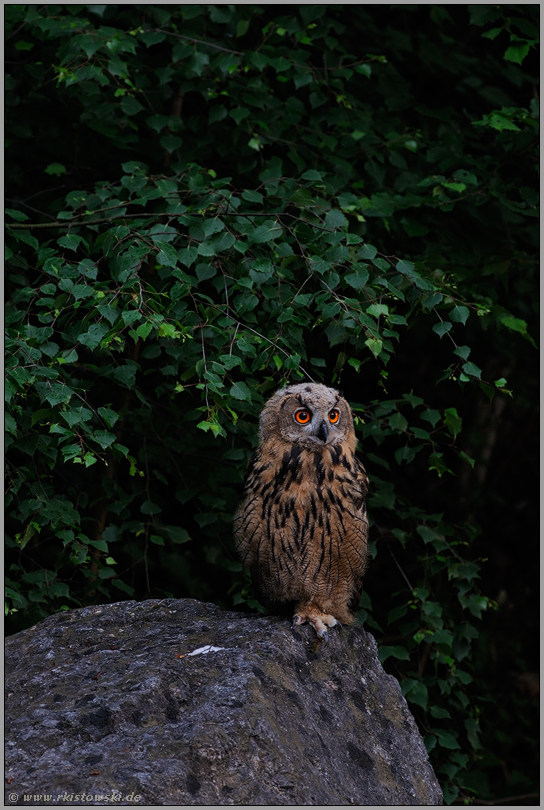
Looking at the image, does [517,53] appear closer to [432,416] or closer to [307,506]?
[432,416]

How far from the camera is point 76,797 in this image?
1.81 meters

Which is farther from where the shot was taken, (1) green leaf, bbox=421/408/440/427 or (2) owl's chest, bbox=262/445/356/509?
(1) green leaf, bbox=421/408/440/427

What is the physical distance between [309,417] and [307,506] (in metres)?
0.31

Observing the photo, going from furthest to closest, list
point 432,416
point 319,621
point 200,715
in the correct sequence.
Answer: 1. point 432,416
2. point 319,621
3. point 200,715

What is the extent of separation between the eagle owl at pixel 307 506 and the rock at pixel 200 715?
16cm

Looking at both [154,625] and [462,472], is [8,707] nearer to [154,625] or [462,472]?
[154,625]

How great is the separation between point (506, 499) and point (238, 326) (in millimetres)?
3985

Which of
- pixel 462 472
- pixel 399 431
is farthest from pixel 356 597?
pixel 462 472

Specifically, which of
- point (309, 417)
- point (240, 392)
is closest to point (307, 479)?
point (309, 417)

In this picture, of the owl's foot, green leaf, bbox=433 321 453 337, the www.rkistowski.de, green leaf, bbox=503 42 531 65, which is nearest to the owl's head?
green leaf, bbox=433 321 453 337

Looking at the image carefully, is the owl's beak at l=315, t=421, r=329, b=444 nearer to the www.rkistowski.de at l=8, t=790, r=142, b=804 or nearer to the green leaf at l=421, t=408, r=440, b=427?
the green leaf at l=421, t=408, r=440, b=427

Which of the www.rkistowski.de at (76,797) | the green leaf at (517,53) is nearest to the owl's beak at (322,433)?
the www.rkistowski.de at (76,797)

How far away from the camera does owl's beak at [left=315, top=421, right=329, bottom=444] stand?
110 inches

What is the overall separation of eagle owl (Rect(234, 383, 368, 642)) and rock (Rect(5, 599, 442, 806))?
0.16 m
